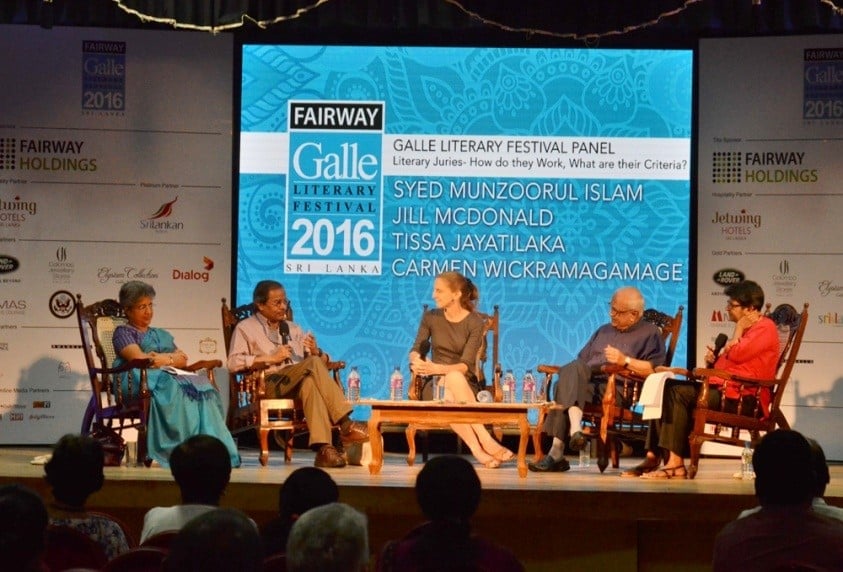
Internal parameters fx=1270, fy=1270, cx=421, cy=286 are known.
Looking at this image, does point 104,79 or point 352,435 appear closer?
point 352,435

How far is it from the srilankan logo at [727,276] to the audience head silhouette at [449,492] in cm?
566

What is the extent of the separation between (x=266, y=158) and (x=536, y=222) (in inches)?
72.4

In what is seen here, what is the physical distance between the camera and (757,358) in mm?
6449

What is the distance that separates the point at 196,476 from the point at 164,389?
311 centimetres

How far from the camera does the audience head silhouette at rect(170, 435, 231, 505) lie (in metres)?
3.30

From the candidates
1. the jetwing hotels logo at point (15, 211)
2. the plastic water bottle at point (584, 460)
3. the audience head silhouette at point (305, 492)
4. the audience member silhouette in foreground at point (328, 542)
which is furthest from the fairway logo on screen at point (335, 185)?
the audience member silhouette in foreground at point (328, 542)

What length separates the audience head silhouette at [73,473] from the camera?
3.28 m

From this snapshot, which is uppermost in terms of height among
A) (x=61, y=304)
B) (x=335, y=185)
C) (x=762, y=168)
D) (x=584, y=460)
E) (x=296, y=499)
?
(x=762, y=168)

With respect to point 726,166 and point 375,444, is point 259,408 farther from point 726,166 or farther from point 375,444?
point 726,166

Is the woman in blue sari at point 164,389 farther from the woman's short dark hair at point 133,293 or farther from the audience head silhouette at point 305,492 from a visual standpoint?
Answer: the audience head silhouette at point 305,492

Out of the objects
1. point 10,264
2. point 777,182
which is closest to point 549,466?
point 777,182

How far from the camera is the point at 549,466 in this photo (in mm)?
6727

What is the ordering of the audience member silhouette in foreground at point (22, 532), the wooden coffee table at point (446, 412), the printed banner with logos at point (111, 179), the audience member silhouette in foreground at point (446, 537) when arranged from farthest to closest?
the printed banner with logos at point (111, 179), the wooden coffee table at point (446, 412), the audience member silhouette in foreground at point (446, 537), the audience member silhouette in foreground at point (22, 532)

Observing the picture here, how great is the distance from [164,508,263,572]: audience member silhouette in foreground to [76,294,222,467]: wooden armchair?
417 cm
